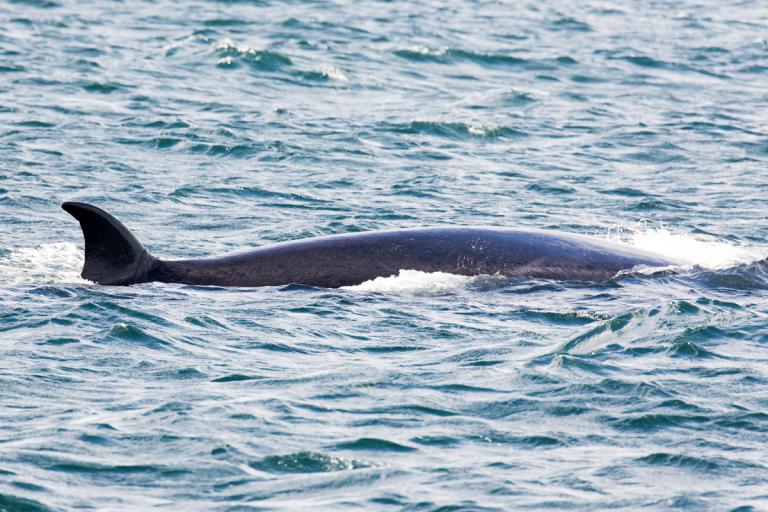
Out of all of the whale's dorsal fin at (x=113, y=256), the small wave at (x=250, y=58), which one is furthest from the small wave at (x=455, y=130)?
the whale's dorsal fin at (x=113, y=256)

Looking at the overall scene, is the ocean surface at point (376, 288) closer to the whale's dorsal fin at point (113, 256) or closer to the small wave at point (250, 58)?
the small wave at point (250, 58)

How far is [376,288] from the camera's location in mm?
15203

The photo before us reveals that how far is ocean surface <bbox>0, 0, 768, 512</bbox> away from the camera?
1017 centimetres

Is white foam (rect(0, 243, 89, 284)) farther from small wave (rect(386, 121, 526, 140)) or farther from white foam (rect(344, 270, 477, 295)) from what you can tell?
small wave (rect(386, 121, 526, 140))

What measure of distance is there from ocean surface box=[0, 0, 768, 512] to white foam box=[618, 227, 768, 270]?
8cm

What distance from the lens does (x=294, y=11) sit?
136 ft

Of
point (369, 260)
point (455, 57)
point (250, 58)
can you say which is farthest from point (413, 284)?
point (455, 57)

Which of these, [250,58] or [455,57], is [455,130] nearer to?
[250,58]

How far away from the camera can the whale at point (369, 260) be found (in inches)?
601

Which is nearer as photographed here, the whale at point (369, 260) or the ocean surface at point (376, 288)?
the ocean surface at point (376, 288)

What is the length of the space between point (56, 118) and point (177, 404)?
1618 cm

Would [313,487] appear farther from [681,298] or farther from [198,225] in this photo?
[198,225]

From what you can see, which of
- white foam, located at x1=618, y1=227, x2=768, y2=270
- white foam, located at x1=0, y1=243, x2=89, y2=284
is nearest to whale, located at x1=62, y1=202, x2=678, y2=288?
white foam, located at x1=0, y1=243, x2=89, y2=284

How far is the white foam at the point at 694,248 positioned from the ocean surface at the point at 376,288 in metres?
Answer: 0.08
